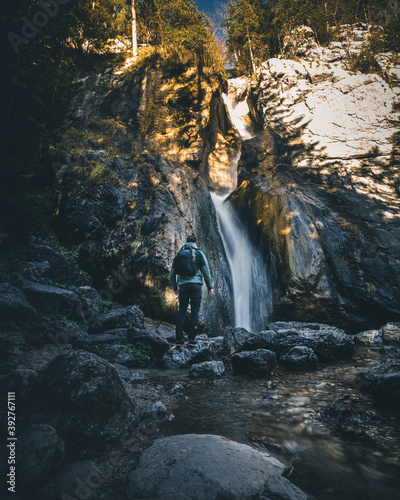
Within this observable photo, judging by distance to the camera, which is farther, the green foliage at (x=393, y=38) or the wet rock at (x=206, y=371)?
the green foliage at (x=393, y=38)

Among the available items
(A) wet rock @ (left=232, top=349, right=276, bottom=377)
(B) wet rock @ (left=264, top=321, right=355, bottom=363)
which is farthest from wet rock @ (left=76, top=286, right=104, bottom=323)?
(B) wet rock @ (left=264, top=321, right=355, bottom=363)

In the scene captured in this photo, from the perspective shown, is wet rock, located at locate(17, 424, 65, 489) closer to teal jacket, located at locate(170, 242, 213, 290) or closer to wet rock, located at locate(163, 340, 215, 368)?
wet rock, located at locate(163, 340, 215, 368)

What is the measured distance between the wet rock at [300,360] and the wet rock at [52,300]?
4823 millimetres

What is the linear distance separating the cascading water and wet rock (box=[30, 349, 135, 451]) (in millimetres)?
7525

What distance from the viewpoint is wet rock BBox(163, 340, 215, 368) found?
196 inches

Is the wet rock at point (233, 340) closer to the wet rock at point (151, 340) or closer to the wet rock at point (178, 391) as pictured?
the wet rock at point (151, 340)

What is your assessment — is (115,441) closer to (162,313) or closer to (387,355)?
(162,313)

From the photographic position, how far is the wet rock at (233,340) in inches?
238

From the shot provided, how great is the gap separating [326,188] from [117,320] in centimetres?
1137

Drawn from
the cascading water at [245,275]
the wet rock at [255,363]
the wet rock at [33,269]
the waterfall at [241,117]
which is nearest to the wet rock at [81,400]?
the wet rock at [255,363]

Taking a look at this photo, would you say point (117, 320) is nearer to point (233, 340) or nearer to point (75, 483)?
point (233, 340)

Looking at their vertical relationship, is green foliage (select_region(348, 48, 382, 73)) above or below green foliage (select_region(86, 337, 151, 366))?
above

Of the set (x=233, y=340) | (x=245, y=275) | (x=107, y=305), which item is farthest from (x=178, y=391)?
(x=245, y=275)

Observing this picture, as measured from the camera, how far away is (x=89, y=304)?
21.9 ft
